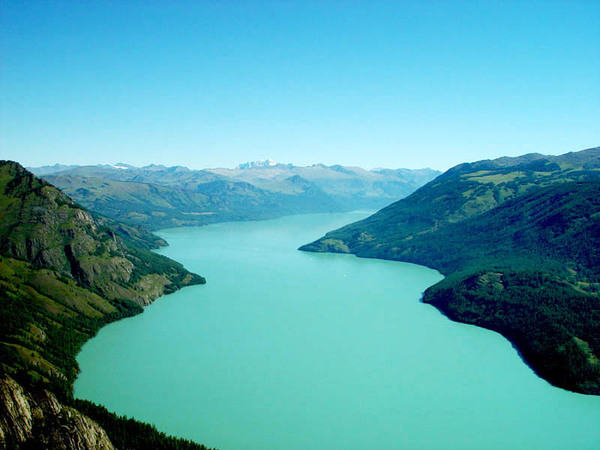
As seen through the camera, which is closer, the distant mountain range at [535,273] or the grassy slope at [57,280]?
the grassy slope at [57,280]

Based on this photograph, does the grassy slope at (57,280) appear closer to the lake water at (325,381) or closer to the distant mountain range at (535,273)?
the lake water at (325,381)

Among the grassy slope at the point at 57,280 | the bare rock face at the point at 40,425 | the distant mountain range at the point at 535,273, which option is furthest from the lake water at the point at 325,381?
the bare rock face at the point at 40,425

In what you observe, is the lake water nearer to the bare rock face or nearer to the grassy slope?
the grassy slope

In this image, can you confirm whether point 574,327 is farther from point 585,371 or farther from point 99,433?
point 99,433

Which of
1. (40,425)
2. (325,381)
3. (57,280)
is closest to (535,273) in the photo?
(325,381)

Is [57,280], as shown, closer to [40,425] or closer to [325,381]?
[40,425]

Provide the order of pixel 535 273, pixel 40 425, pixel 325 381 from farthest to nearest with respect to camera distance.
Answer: pixel 535 273 → pixel 325 381 → pixel 40 425

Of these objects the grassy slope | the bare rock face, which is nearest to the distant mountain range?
the grassy slope
